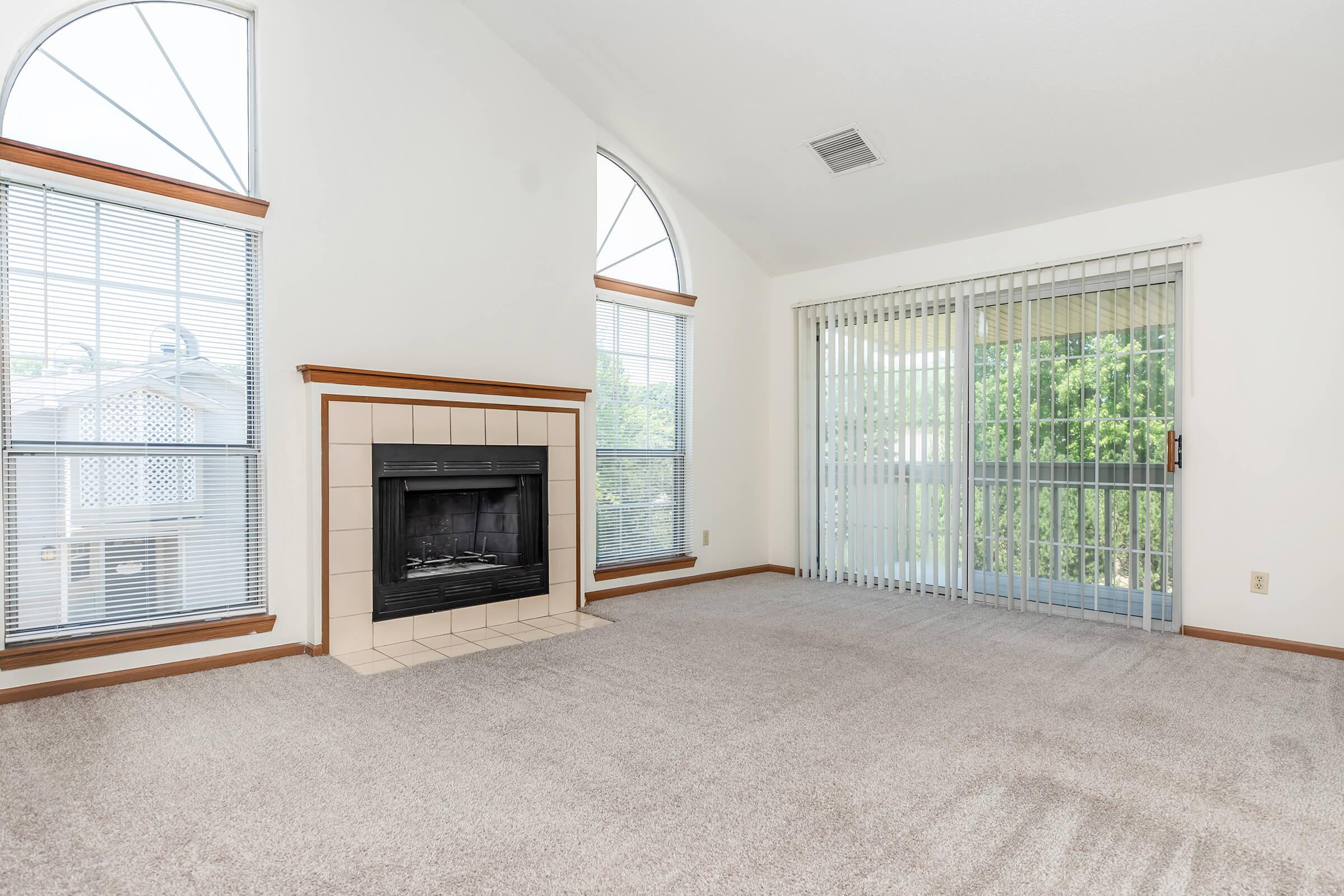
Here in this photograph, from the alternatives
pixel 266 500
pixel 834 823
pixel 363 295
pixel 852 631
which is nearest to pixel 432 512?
pixel 266 500

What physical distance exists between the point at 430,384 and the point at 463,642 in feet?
4.45

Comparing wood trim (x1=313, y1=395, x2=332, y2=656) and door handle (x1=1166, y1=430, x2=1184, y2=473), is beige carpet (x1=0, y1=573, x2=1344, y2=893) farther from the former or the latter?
door handle (x1=1166, y1=430, x2=1184, y2=473)

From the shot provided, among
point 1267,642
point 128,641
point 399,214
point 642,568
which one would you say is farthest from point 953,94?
point 128,641

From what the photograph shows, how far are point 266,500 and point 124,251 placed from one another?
1203 mm

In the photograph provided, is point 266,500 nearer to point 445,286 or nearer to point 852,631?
point 445,286

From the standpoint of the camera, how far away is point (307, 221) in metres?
3.57

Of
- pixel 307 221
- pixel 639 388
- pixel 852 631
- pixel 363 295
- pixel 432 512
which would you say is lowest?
pixel 852 631

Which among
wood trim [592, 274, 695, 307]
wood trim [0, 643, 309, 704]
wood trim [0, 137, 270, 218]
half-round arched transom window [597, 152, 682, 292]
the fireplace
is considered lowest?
wood trim [0, 643, 309, 704]

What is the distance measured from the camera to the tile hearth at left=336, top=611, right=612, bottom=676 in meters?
3.41

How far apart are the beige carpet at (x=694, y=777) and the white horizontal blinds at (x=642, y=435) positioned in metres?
1.67

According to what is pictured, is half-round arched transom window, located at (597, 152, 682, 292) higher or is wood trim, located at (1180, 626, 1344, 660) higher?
half-round arched transom window, located at (597, 152, 682, 292)

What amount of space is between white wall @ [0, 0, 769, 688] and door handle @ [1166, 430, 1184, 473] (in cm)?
336

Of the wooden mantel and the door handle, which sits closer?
the wooden mantel

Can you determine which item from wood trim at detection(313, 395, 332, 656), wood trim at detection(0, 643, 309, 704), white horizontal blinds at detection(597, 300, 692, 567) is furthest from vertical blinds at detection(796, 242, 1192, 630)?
wood trim at detection(0, 643, 309, 704)
